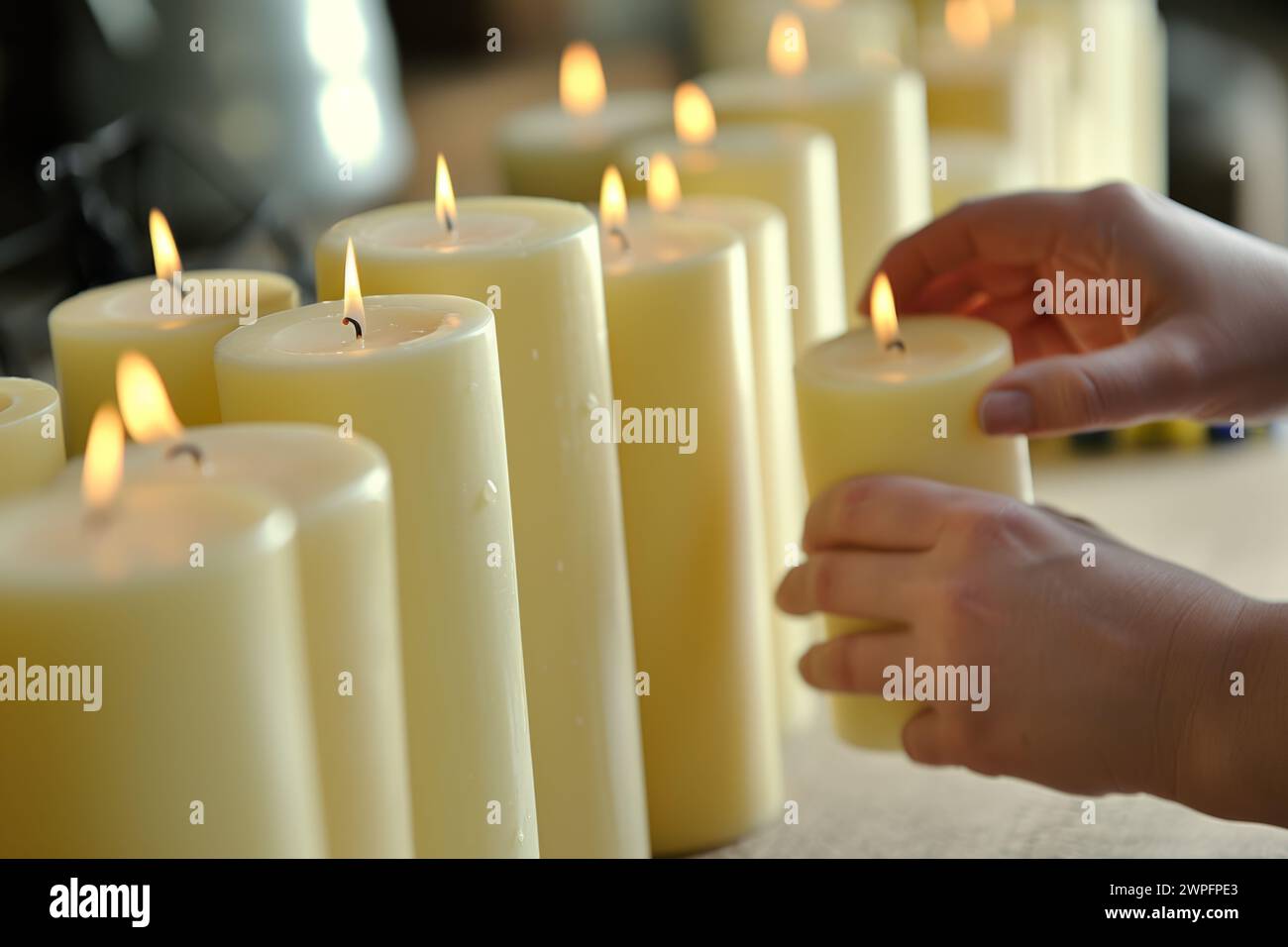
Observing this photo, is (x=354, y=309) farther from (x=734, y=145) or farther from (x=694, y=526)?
(x=734, y=145)

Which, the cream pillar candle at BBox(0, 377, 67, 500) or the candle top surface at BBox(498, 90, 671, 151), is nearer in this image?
the cream pillar candle at BBox(0, 377, 67, 500)

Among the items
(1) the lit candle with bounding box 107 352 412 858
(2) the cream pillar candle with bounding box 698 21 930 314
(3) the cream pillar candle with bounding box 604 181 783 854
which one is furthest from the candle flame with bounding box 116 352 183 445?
(2) the cream pillar candle with bounding box 698 21 930 314

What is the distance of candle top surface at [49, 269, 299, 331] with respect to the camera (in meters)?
0.47

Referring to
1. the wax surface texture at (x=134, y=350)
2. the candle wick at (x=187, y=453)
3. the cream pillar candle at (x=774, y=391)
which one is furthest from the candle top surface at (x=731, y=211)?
the candle wick at (x=187, y=453)

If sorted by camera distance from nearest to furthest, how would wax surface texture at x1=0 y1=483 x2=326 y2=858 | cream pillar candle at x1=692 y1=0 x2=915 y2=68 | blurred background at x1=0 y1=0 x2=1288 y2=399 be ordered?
wax surface texture at x1=0 y1=483 x2=326 y2=858, blurred background at x1=0 y1=0 x2=1288 y2=399, cream pillar candle at x1=692 y1=0 x2=915 y2=68

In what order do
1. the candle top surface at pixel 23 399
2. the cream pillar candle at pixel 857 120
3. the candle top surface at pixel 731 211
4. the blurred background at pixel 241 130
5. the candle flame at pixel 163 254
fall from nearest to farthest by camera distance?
1. the candle top surface at pixel 23 399
2. the candle flame at pixel 163 254
3. the candle top surface at pixel 731 211
4. the cream pillar candle at pixel 857 120
5. the blurred background at pixel 241 130

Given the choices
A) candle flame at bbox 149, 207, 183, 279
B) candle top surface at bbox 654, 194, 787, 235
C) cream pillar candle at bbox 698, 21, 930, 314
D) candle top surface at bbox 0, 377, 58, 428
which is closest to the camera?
candle top surface at bbox 0, 377, 58, 428

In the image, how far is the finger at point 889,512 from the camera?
533 mm

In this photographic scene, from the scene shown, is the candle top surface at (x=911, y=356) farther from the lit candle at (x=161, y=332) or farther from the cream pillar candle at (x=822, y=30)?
the cream pillar candle at (x=822, y=30)

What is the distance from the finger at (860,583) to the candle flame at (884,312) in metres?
0.09

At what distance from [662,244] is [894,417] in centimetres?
12

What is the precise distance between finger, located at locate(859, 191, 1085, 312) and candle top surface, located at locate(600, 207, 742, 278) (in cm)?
13

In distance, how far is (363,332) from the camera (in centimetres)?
41

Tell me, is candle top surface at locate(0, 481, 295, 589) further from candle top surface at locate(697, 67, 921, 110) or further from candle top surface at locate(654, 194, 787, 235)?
candle top surface at locate(697, 67, 921, 110)
